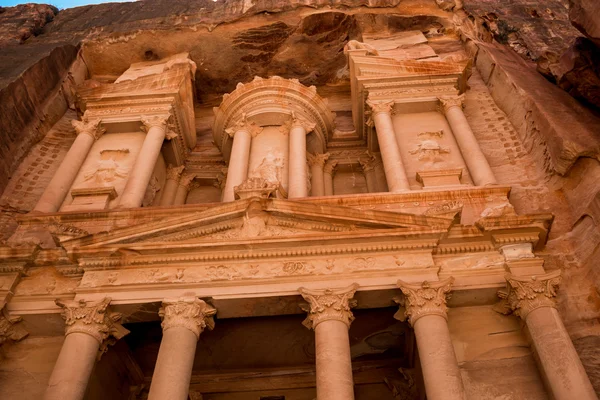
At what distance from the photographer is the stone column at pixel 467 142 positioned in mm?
12641

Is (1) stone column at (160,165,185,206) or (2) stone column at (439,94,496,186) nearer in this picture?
(2) stone column at (439,94,496,186)

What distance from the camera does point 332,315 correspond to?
356 inches

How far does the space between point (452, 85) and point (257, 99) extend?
5545 millimetres

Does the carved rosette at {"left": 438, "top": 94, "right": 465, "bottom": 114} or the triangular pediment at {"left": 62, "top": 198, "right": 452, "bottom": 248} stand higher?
the carved rosette at {"left": 438, "top": 94, "right": 465, "bottom": 114}

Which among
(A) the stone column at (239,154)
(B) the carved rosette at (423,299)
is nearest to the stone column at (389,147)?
(A) the stone column at (239,154)

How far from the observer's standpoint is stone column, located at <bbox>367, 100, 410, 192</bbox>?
1281cm

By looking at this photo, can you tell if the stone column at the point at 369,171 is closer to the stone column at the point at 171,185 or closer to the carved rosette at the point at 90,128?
the stone column at the point at 171,185

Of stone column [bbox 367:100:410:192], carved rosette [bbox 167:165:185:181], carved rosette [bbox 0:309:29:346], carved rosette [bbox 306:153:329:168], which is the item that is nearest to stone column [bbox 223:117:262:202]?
carved rosette [bbox 306:153:329:168]

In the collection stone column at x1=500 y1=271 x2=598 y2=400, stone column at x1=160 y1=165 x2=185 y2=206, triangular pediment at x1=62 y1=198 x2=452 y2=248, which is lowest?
stone column at x1=500 y1=271 x2=598 y2=400

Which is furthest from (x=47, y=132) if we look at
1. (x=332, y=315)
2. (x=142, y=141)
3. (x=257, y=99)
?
(x=332, y=315)

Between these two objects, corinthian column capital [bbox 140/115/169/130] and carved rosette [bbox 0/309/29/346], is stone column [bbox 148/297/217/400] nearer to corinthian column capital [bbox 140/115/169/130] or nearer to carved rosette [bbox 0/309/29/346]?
carved rosette [bbox 0/309/29/346]

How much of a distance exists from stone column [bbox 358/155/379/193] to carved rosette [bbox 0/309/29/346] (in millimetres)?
9260

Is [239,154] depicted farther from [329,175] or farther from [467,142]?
[467,142]

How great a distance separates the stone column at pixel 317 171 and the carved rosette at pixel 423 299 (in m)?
6.11
